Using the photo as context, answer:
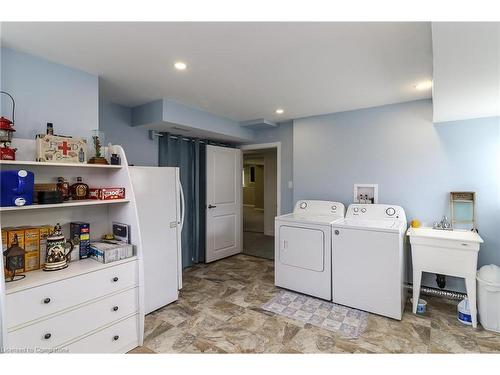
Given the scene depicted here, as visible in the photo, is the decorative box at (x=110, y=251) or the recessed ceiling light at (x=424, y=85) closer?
the decorative box at (x=110, y=251)

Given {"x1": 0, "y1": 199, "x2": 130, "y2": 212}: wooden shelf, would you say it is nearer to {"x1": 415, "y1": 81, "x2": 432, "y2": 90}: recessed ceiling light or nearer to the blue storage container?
the blue storage container

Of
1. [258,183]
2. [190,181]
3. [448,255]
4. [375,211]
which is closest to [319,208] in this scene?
[375,211]

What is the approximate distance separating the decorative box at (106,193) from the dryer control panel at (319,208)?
2308 mm

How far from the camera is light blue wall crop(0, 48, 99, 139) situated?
1.89 metres

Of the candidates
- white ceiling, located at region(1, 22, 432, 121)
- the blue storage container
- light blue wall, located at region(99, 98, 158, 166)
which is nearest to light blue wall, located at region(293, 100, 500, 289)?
white ceiling, located at region(1, 22, 432, 121)

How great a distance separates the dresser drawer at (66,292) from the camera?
1.48 m

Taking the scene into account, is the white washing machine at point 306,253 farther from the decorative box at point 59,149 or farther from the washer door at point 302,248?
the decorative box at point 59,149

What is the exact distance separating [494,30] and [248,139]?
3.50 meters

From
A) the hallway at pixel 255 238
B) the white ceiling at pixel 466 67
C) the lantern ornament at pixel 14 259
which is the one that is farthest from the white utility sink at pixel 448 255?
the lantern ornament at pixel 14 259

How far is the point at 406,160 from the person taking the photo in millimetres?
3158

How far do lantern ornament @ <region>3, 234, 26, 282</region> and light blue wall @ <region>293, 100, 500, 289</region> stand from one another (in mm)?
3234
